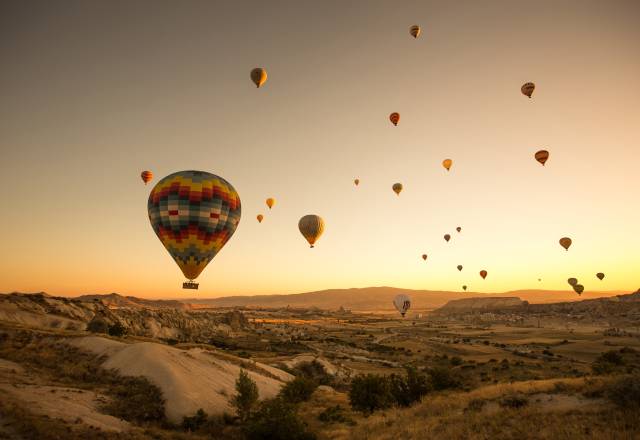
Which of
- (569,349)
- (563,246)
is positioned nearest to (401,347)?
(569,349)

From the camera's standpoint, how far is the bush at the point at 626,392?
14477 millimetres

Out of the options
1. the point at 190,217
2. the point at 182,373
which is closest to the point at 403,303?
the point at 190,217

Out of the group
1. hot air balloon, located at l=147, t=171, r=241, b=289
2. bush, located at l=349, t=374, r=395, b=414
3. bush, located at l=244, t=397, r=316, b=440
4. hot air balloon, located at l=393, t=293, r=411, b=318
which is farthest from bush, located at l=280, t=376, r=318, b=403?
hot air balloon, located at l=393, t=293, r=411, b=318

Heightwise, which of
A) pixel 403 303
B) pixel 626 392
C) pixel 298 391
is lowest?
pixel 298 391

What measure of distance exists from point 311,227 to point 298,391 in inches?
1182

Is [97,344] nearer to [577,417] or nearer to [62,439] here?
[62,439]

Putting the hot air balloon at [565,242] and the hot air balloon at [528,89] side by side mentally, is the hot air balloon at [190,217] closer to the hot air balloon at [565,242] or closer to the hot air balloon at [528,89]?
the hot air balloon at [528,89]

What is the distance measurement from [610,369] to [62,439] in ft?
133

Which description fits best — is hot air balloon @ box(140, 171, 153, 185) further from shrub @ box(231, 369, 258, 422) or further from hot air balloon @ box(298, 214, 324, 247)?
shrub @ box(231, 369, 258, 422)

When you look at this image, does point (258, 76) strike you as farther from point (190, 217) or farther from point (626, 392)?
point (626, 392)

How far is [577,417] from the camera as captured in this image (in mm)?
14484

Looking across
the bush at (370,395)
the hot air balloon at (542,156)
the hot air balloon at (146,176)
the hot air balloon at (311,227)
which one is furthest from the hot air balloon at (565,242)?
the hot air balloon at (146,176)

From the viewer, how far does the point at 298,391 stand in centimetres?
3078

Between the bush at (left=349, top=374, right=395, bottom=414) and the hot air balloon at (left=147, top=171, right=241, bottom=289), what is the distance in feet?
61.1
